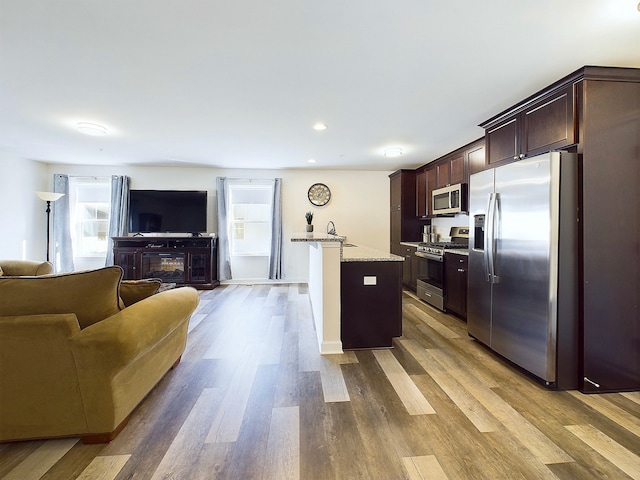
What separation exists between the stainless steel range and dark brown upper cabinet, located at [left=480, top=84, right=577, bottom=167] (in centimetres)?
148

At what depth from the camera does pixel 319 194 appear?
5.89 m

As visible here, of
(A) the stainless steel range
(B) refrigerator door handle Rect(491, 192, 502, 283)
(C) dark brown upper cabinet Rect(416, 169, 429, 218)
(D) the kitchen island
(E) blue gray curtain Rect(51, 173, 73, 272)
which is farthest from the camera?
(E) blue gray curtain Rect(51, 173, 73, 272)

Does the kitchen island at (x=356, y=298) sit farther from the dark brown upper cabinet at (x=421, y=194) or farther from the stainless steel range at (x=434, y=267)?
the dark brown upper cabinet at (x=421, y=194)

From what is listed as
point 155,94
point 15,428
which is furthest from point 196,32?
point 15,428

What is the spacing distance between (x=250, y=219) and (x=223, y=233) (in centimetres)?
63

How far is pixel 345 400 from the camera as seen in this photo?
1.92 meters

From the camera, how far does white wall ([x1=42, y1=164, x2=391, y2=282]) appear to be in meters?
5.73

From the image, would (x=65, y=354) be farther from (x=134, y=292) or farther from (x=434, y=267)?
(x=434, y=267)

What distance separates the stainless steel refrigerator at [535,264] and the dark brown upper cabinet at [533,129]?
0.26m

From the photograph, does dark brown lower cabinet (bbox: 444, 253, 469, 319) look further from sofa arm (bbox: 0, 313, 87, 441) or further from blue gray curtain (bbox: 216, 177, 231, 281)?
blue gray curtain (bbox: 216, 177, 231, 281)

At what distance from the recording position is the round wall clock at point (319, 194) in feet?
19.3

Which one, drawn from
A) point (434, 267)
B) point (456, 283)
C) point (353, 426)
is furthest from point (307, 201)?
point (353, 426)

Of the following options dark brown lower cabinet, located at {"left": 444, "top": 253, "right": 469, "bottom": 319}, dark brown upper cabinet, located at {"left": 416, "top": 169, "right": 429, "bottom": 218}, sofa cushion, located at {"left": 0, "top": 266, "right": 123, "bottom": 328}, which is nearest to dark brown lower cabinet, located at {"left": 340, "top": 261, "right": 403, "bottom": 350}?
dark brown lower cabinet, located at {"left": 444, "top": 253, "right": 469, "bottom": 319}

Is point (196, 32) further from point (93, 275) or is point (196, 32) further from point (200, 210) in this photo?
point (200, 210)
